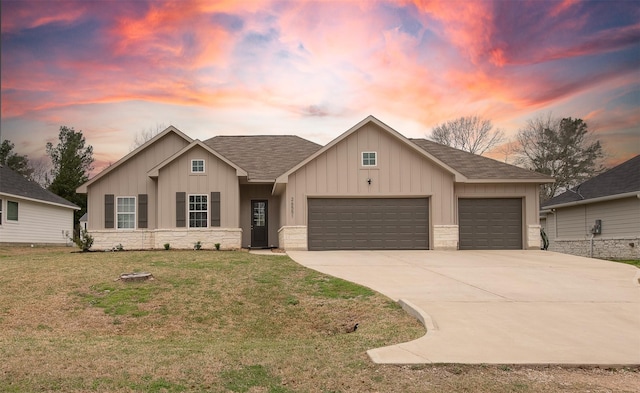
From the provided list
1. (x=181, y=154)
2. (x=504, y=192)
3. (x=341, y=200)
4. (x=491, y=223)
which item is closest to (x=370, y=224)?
(x=341, y=200)

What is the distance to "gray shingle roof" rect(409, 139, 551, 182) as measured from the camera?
71.9 feet

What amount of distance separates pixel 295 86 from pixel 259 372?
14777 mm

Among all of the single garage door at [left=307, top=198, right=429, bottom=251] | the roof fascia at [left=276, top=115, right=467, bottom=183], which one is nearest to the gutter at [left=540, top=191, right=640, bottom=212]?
the roof fascia at [left=276, top=115, right=467, bottom=183]

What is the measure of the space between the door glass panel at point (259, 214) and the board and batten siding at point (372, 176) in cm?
341

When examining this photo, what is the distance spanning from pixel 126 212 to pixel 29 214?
10.9m

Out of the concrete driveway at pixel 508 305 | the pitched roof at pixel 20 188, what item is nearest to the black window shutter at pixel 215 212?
the concrete driveway at pixel 508 305

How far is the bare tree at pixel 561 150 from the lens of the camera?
4006 cm

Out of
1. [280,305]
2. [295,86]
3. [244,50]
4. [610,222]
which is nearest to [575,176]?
[610,222]

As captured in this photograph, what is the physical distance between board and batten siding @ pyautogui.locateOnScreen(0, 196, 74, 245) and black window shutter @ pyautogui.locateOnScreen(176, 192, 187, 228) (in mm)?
9623

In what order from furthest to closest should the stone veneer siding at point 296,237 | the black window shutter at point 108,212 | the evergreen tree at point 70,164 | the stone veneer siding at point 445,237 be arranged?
the evergreen tree at point 70,164 → the black window shutter at point 108,212 → the stone veneer siding at point 445,237 → the stone veneer siding at point 296,237

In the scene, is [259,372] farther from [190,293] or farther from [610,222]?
[610,222]

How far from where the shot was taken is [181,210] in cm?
2178

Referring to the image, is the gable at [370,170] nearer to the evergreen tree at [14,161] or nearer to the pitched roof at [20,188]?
the pitched roof at [20,188]

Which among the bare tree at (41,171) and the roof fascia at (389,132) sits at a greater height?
the bare tree at (41,171)
